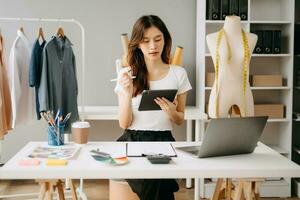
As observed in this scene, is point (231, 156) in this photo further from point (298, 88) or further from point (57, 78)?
point (298, 88)

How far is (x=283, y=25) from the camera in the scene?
379cm

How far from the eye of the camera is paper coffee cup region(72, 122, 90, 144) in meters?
2.03

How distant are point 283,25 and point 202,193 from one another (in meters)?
1.67

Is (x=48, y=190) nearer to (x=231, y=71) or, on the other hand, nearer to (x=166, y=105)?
(x=166, y=105)

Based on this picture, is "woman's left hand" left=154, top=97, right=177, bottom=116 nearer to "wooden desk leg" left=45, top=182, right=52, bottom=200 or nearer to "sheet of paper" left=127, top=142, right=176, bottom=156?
"sheet of paper" left=127, top=142, right=176, bottom=156

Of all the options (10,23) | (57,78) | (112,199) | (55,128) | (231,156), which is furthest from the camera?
(10,23)

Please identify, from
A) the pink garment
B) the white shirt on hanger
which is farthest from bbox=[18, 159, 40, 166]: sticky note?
the white shirt on hanger

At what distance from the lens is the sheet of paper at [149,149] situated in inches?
72.2

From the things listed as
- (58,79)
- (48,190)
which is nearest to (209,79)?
(58,79)

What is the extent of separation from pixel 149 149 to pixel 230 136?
15.5 inches

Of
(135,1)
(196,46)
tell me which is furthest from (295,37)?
(135,1)

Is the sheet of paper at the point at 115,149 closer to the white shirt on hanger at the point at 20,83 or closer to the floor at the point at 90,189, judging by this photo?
the white shirt on hanger at the point at 20,83

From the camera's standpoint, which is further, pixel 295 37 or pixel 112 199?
pixel 295 37

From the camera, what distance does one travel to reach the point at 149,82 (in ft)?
7.61
